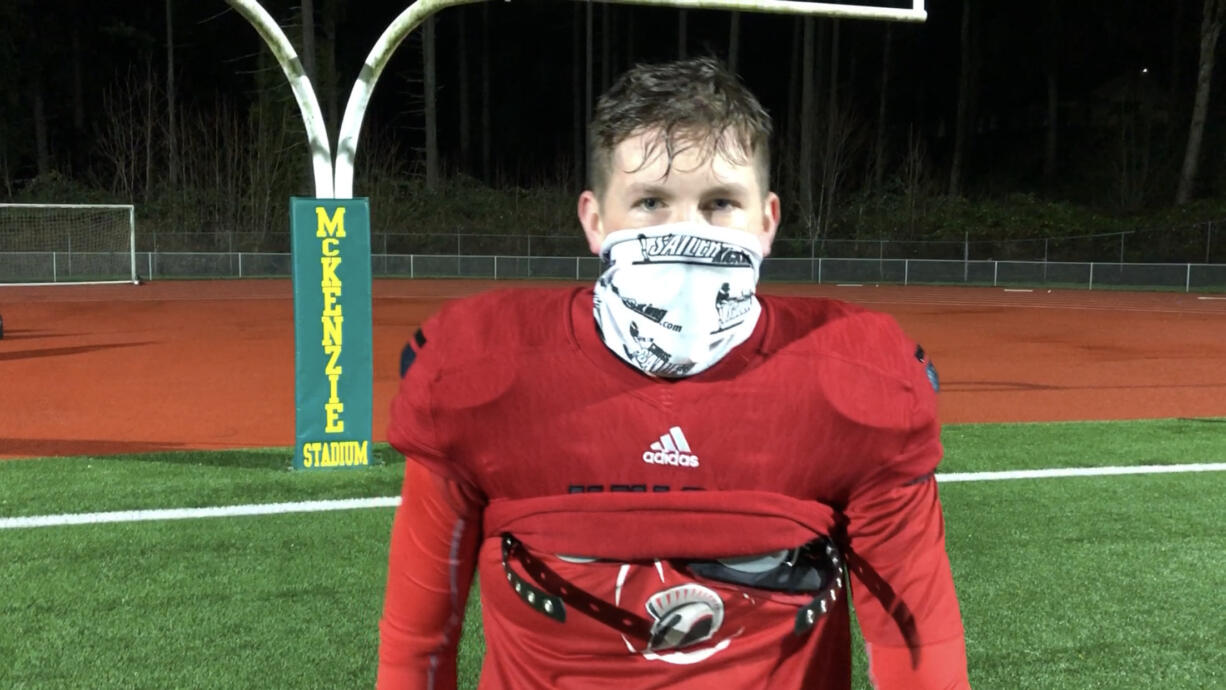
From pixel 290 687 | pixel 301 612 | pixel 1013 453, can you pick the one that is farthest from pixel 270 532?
pixel 1013 453

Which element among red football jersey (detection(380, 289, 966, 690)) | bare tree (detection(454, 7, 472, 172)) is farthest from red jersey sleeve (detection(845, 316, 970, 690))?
bare tree (detection(454, 7, 472, 172))

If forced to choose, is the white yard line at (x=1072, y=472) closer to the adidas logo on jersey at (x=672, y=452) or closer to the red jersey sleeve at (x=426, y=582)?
the red jersey sleeve at (x=426, y=582)

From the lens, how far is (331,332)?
22.6 feet

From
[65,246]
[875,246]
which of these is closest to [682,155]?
[65,246]

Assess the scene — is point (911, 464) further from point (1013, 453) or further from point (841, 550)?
point (1013, 453)

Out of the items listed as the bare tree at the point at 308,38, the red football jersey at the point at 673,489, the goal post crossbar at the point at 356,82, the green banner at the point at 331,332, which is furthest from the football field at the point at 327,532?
the bare tree at the point at 308,38

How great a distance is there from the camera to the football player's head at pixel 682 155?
122cm

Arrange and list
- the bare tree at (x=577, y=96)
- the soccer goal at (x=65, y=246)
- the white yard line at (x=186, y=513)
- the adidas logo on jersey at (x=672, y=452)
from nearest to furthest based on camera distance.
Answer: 1. the adidas logo on jersey at (x=672, y=452)
2. the white yard line at (x=186, y=513)
3. the soccer goal at (x=65, y=246)
4. the bare tree at (x=577, y=96)

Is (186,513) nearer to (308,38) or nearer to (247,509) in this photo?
(247,509)

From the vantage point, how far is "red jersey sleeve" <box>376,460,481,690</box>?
1256 mm

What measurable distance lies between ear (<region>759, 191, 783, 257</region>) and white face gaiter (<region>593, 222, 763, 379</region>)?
83 mm

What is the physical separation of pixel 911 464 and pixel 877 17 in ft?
24.7

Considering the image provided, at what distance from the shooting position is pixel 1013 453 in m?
7.67

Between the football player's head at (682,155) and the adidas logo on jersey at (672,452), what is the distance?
0.83ft
